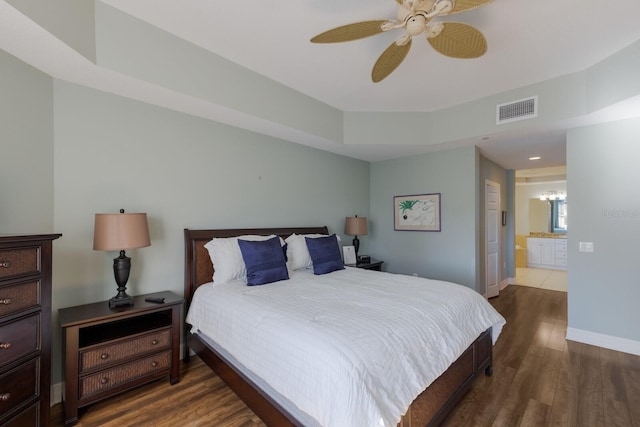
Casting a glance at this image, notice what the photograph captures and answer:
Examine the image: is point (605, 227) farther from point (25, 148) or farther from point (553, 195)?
point (553, 195)

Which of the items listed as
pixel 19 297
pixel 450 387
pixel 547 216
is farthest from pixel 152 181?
pixel 547 216

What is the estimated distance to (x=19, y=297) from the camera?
1.46 m

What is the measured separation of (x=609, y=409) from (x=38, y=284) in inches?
151

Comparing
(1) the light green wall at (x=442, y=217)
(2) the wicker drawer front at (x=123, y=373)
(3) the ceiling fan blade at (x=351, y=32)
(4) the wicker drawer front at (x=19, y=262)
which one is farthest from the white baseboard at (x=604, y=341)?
(4) the wicker drawer front at (x=19, y=262)

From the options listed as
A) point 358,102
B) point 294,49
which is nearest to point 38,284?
point 294,49

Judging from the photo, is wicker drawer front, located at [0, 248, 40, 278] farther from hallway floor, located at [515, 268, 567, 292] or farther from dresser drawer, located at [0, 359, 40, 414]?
hallway floor, located at [515, 268, 567, 292]

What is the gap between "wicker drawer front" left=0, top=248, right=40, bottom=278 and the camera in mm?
1385

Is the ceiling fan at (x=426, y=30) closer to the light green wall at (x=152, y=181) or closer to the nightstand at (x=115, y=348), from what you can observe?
the light green wall at (x=152, y=181)

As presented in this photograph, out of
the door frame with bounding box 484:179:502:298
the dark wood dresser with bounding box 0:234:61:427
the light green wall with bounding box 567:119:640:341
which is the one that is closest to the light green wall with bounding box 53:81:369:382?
the dark wood dresser with bounding box 0:234:61:427

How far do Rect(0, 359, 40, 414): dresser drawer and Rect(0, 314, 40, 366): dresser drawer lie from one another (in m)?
0.07

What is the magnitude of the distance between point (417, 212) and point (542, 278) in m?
4.13

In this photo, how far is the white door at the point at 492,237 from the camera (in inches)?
189

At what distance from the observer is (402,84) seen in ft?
10.2

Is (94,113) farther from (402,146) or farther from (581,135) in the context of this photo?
(581,135)
